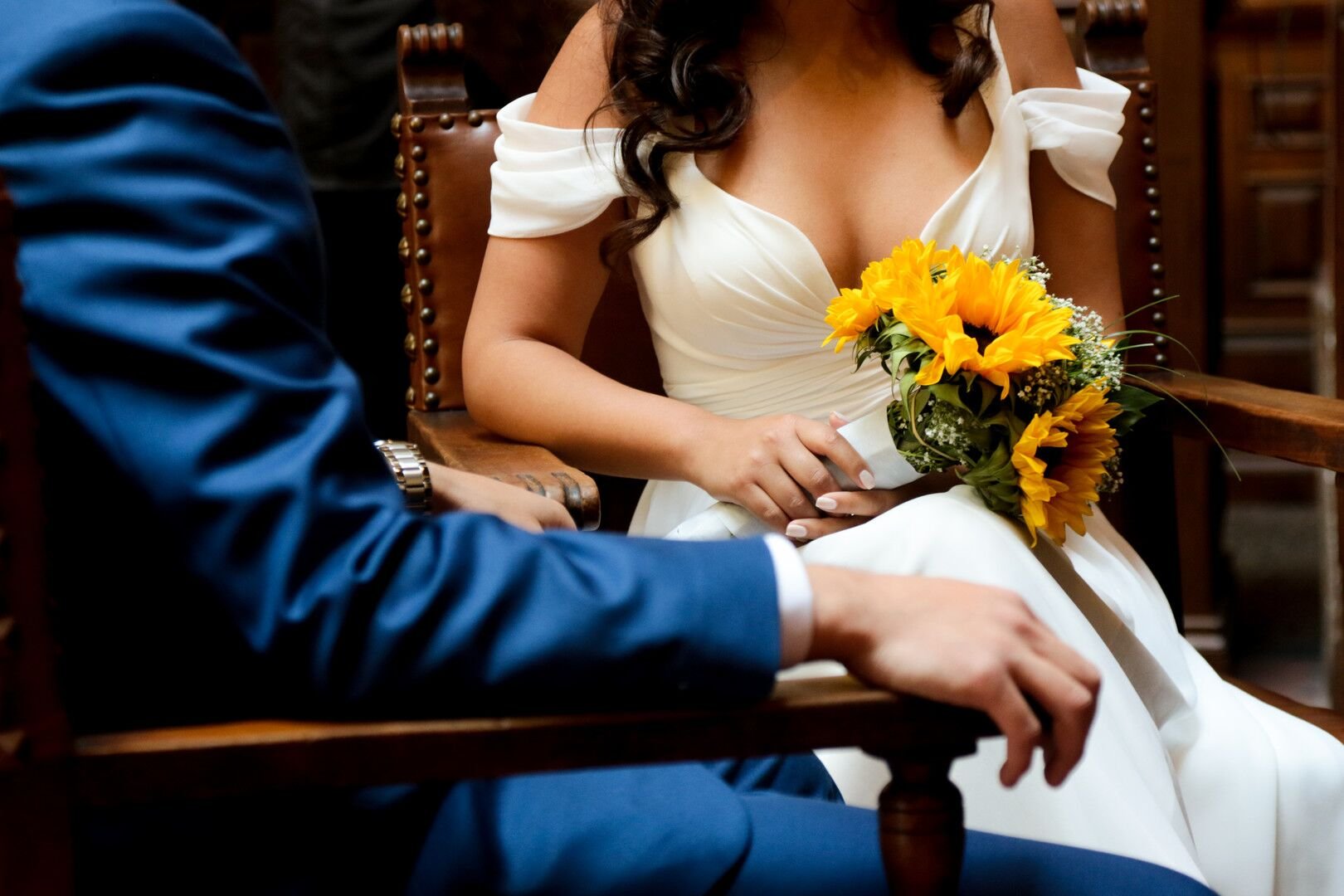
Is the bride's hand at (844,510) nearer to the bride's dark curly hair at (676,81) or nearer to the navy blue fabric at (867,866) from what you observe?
the bride's dark curly hair at (676,81)

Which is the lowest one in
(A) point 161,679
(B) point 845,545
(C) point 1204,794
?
(C) point 1204,794

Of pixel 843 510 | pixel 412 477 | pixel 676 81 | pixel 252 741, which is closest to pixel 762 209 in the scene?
pixel 676 81

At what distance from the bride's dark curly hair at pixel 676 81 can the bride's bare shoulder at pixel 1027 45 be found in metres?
0.04

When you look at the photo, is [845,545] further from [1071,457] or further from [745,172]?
[745,172]

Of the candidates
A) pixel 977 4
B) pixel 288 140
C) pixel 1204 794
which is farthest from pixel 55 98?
pixel 977 4

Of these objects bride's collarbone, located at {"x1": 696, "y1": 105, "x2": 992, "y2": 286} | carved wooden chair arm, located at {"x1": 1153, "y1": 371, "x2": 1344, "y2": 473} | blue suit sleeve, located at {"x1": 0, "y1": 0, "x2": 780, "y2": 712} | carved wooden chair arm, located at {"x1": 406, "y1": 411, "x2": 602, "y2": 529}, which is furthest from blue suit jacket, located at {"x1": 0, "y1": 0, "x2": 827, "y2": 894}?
bride's collarbone, located at {"x1": 696, "y1": 105, "x2": 992, "y2": 286}

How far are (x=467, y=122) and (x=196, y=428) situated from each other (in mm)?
1148

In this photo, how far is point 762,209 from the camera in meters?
1.60

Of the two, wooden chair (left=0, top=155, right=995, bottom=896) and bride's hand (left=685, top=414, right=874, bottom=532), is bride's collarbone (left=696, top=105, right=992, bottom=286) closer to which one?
bride's hand (left=685, top=414, right=874, bottom=532)

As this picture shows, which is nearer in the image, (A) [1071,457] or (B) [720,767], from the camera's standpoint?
(B) [720,767]

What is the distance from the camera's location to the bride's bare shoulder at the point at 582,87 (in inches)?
64.6

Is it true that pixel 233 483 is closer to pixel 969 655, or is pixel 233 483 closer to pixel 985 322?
pixel 969 655

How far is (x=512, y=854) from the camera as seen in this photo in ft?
2.58

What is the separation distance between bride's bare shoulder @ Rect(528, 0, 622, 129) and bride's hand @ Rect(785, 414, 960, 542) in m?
0.48
